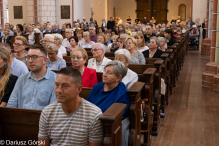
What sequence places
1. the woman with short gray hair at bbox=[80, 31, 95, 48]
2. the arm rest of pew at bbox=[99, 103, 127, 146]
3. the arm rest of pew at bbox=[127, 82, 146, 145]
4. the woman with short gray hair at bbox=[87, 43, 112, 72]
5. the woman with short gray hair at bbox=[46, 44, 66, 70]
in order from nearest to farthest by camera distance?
the arm rest of pew at bbox=[99, 103, 127, 146], the arm rest of pew at bbox=[127, 82, 146, 145], the woman with short gray hair at bbox=[46, 44, 66, 70], the woman with short gray hair at bbox=[87, 43, 112, 72], the woman with short gray hair at bbox=[80, 31, 95, 48]

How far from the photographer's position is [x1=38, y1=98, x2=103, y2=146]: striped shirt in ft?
6.77

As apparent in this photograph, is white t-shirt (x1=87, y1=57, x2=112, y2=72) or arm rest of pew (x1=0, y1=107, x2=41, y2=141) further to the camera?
white t-shirt (x1=87, y1=57, x2=112, y2=72)

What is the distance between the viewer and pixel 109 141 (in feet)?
6.57

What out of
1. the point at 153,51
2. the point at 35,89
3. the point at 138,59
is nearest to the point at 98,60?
the point at 138,59

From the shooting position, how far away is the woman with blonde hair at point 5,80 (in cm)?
311

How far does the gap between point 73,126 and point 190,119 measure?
322 centimetres

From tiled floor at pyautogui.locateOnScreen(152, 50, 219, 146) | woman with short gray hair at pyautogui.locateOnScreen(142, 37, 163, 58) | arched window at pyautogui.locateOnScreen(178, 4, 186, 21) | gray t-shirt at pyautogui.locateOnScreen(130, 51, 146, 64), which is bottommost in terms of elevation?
tiled floor at pyautogui.locateOnScreen(152, 50, 219, 146)

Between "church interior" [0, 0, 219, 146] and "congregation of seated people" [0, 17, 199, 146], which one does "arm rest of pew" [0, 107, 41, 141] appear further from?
"congregation of seated people" [0, 17, 199, 146]

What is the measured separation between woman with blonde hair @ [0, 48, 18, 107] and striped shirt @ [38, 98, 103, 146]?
114 centimetres

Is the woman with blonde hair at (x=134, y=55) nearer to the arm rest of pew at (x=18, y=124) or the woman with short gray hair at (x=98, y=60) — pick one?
the woman with short gray hair at (x=98, y=60)

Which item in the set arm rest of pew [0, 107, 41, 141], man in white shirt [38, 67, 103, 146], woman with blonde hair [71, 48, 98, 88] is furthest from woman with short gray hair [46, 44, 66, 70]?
man in white shirt [38, 67, 103, 146]

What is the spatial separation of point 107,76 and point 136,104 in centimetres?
41

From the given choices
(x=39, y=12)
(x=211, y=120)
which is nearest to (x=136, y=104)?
(x=211, y=120)

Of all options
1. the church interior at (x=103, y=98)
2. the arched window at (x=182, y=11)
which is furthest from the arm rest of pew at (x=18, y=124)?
the arched window at (x=182, y=11)
